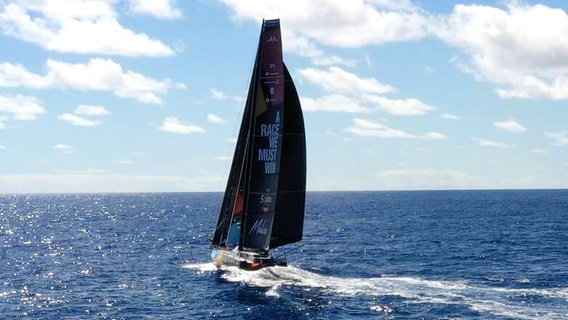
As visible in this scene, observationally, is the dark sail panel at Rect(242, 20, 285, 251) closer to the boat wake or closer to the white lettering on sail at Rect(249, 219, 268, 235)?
the white lettering on sail at Rect(249, 219, 268, 235)

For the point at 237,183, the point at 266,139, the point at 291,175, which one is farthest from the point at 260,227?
the point at 266,139

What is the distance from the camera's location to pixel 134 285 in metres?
54.4

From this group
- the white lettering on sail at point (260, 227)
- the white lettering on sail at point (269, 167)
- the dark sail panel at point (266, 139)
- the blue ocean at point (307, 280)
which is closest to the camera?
the blue ocean at point (307, 280)

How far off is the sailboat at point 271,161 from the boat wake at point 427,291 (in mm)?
2720

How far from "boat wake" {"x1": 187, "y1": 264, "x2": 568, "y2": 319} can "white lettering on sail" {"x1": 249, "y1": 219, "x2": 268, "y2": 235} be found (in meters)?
4.32

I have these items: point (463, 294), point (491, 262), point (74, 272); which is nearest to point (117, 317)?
point (74, 272)

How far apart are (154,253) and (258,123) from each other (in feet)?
104

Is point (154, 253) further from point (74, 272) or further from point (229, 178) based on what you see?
point (229, 178)

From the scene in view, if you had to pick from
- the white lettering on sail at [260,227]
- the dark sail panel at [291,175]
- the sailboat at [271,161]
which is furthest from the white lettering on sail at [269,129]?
the white lettering on sail at [260,227]

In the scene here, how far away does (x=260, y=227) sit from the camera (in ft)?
175

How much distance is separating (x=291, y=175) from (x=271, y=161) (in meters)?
2.06

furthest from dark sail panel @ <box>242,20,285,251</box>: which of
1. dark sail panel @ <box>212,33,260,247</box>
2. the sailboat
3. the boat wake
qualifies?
the boat wake

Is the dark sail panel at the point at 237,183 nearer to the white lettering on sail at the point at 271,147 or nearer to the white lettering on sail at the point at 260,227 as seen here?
the white lettering on sail at the point at 260,227

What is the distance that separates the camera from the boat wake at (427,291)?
43.1 meters
